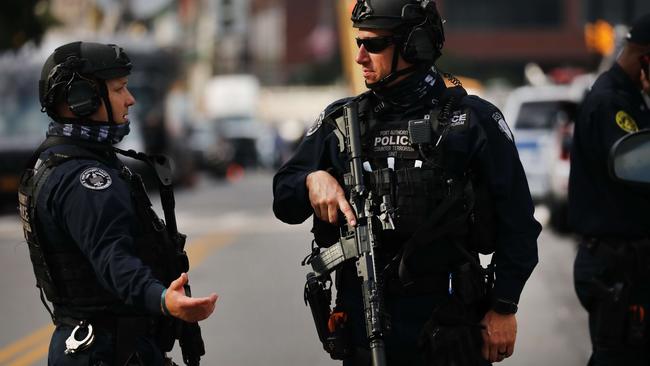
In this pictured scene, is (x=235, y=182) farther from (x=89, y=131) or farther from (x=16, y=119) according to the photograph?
(x=89, y=131)

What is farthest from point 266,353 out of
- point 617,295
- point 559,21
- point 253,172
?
point 559,21

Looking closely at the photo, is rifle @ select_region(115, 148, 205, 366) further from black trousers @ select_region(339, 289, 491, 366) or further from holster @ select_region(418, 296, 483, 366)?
holster @ select_region(418, 296, 483, 366)

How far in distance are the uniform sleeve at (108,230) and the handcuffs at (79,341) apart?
0.61 feet

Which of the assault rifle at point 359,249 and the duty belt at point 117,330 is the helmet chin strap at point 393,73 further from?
the duty belt at point 117,330

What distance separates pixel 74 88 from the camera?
4.68m

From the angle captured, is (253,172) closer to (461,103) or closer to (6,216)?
(6,216)

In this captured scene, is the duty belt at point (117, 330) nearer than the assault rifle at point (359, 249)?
No

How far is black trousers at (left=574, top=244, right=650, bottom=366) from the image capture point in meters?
5.53

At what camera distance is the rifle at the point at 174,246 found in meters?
4.83

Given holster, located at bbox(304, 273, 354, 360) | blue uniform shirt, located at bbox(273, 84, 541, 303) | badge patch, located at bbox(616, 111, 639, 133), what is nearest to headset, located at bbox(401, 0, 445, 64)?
blue uniform shirt, located at bbox(273, 84, 541, 303)

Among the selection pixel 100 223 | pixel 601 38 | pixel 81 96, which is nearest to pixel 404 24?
pixel 81 96

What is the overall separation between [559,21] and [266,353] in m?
97.6

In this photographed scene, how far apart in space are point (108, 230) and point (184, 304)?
39 centimetres

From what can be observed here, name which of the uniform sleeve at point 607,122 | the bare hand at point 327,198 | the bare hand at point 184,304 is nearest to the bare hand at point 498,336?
the bare hand at point 327,198
